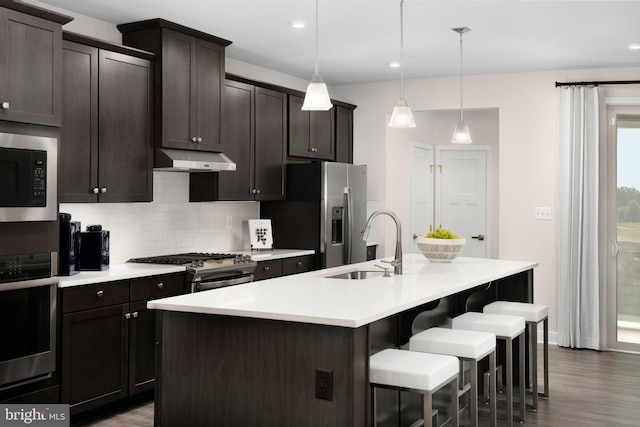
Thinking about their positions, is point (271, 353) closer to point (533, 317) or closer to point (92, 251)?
point (92, 251)

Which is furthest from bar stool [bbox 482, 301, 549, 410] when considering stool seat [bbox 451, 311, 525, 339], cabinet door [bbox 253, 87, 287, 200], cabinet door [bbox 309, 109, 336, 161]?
cabinet door [bbox 309, 109, 336, 161]

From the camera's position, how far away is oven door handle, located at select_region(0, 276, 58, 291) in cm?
343

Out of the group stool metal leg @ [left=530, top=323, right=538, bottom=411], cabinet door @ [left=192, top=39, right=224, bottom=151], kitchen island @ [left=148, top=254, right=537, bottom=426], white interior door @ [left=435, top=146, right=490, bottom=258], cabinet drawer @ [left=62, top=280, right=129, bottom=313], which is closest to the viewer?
kitchen island @ [left=148, top=254, right=537, bottom=426]

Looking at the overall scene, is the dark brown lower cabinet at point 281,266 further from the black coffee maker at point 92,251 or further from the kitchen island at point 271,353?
the kitchen island at point 271,353

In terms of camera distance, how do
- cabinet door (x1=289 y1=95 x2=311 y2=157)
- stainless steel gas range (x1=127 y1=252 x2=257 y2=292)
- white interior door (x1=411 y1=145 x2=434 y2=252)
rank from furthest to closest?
1. white interior door (x1=411 y1=145 x2=434 y2=252)
2. cabinet door (x1=289 y1=95 x2=311 y2=157)
3. stainless steel gas range (x1=127 y1=252 x2=257 y2=292)

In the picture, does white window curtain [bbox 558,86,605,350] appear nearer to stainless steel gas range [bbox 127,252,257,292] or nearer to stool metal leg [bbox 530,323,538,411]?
stool metal leg [bbox 530,323,538,411]

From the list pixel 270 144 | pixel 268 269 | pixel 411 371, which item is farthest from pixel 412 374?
pixel 270 144

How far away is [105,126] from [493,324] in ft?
9.20

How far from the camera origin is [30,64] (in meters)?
3.58

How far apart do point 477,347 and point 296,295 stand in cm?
97

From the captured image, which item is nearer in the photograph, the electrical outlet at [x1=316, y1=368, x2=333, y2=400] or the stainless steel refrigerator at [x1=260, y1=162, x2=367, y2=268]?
the electrical outlet at [x1=316, y1=368, x2=333, y2=400]

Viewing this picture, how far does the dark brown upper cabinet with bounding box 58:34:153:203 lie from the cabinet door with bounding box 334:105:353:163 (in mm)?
2741

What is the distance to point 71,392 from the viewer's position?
3838 mm

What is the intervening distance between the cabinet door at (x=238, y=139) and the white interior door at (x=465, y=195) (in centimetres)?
314
